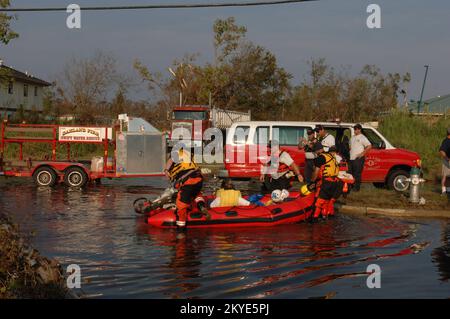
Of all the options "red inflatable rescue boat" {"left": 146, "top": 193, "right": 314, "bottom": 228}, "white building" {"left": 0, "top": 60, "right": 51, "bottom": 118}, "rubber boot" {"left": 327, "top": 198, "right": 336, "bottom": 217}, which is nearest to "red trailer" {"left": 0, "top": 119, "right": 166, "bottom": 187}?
"red inflatable rescue boat" {"left": 146, "top": 193, "right": 314, "bottom": 228}

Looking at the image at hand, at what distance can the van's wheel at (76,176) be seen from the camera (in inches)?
835

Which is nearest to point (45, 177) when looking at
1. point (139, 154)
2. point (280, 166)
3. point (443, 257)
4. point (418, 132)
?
point (139, 154)

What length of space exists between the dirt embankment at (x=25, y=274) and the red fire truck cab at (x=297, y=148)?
12.2m

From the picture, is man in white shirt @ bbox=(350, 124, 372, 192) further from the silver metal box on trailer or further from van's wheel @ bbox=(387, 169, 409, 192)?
the silver metal box on trailer

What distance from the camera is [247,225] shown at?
1331cm

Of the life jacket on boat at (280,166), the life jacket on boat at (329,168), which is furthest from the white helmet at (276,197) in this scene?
the life jacket on boat at (280,166)

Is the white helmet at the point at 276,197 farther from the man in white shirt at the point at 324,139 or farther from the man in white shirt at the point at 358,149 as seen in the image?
the man in white shirt at the point at 358,149

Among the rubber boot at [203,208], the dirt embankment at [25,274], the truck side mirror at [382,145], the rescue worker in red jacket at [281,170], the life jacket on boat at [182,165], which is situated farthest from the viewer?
the truck side mirror at [382,145]

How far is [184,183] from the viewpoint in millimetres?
12617

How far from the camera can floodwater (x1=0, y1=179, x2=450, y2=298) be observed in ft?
27.5

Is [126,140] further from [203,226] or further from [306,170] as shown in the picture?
[203,226]

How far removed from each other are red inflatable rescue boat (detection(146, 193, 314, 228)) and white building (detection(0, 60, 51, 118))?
51458 mm
